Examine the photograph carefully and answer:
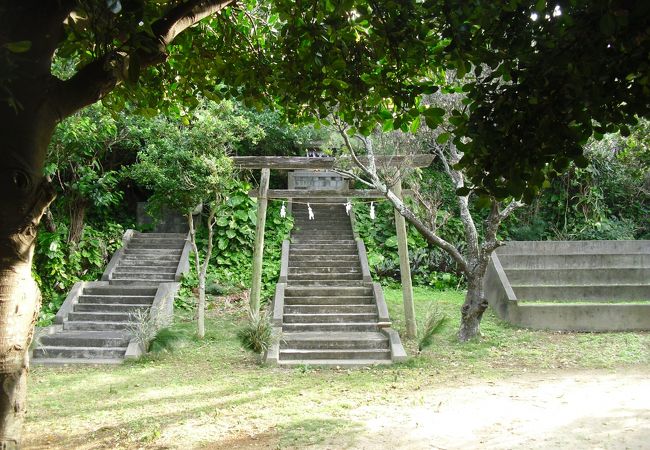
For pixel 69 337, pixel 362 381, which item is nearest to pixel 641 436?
pixel 362 381

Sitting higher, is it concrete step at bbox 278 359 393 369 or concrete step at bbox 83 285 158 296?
concrete step at bbox 83 285 158 296

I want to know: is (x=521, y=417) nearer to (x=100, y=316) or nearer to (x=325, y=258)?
(x=325, y=258)

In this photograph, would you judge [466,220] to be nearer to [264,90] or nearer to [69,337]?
[264,90]

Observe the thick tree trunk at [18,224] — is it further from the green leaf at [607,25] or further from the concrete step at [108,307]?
the concrete step at [108,307]

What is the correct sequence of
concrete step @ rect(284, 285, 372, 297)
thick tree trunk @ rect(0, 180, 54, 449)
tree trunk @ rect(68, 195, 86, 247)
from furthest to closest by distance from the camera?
tree trunk @ rect(68, 195, 86, 247) → concrete step @ rect(284, 285, 372, 297) → thick tree trunk @ rect(0, 180, 54, 449)

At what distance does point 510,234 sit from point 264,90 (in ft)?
40.2

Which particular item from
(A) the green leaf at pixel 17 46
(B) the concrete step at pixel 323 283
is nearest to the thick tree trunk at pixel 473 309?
(B) the concrete step at pixel 323 283

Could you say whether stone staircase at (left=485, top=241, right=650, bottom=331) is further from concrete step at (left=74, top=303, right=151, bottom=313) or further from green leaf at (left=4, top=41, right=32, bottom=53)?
green leaf at (left=4, top=41, right=32, bottom=53)

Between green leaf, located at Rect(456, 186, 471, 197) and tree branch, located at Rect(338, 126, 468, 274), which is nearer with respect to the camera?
green leaf, located at Rect(456, 186, 471, 197)

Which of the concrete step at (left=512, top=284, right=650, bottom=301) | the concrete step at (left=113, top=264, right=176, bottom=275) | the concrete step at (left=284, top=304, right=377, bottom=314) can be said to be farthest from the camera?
the concrete step at (left=113, top=264, right=176, bottom=275)

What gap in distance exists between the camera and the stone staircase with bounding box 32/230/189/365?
9.66 meters

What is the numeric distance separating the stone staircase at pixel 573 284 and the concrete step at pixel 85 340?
709 cm

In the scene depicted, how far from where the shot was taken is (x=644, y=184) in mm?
15922

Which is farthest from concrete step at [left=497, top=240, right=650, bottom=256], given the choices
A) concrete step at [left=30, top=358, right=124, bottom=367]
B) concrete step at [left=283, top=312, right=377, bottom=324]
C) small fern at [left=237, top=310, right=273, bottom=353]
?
concrete step at [left=30, top=358, right=124, bottom=367]
